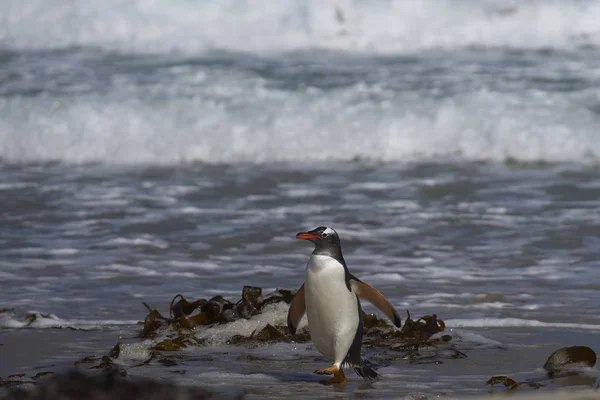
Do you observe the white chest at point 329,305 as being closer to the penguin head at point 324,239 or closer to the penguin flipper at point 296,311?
the penguin head at point 324,239

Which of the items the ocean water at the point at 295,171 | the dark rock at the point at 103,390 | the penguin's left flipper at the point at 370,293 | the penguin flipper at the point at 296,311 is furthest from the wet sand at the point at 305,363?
the dark rock at the point at 103,390

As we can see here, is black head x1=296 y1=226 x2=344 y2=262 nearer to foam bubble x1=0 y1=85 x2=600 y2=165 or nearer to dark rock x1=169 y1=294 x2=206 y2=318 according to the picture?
dark rock x1=169 y1=294 x2=206 y2=318

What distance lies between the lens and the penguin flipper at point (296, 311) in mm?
4211

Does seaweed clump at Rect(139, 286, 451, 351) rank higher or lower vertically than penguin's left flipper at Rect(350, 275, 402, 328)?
lower

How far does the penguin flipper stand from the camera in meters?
4.21

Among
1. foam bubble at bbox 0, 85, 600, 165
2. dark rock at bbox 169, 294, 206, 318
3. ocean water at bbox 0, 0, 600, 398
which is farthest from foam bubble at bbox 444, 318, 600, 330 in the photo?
foam bubble at bbox 0, 85, 600, 165

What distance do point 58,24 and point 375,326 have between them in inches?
440

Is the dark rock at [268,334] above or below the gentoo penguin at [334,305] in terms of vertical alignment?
below

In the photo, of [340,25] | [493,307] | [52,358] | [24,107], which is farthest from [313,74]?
[52,358]

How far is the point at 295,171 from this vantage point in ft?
30.8

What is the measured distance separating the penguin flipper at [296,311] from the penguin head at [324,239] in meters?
0.24

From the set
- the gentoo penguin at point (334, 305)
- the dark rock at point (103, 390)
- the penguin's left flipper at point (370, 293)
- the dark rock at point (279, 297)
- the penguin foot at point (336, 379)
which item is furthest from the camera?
the dark rock at point (279, 297)

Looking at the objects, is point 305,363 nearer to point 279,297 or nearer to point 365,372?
point 365,372

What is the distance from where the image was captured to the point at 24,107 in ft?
38.4
